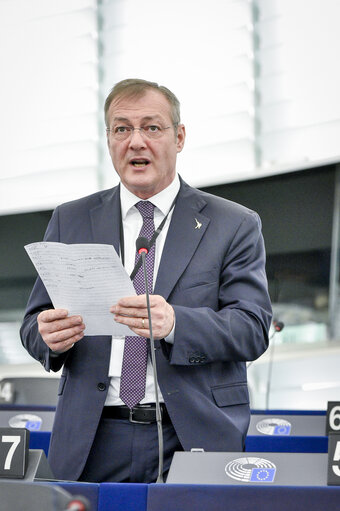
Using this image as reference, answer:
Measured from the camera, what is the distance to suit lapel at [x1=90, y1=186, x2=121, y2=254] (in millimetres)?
2607

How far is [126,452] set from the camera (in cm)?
239

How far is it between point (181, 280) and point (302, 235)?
12.7 ft

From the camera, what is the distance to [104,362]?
2.45 metres

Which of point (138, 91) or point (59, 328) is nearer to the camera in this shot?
point (59, 328)

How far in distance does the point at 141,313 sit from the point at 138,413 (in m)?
0.30

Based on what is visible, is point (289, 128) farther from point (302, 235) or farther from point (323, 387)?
point (323, 387)

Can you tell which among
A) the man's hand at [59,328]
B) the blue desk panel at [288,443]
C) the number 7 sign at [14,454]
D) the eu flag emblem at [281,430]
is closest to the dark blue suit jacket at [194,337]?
the man's hand at [59,328]

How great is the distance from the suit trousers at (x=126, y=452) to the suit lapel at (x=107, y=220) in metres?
0.50

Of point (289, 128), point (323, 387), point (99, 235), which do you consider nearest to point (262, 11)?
point (289, 128)

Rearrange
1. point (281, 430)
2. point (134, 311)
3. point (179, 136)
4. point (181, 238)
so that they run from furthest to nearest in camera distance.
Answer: point (281, 430), point (179, 136), point (181, 238), point (134, 311)

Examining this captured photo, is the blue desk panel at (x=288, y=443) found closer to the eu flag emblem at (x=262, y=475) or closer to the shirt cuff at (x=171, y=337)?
the shirt cuff at (x=171, y=337)

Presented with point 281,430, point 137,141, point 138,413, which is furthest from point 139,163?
point 281,430

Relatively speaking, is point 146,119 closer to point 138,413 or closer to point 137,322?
point 137,322

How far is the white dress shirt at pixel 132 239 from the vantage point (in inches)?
95.4
